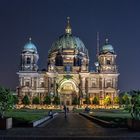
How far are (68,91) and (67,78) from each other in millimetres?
4170

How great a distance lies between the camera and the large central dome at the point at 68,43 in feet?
501

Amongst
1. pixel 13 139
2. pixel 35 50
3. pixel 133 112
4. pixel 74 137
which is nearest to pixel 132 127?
pixel 133 112

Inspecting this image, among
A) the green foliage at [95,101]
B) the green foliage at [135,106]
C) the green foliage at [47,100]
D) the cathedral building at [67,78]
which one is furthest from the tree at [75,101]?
the green foliage at [135,106]

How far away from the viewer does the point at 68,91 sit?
14125 centimetres

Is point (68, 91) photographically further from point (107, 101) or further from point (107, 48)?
point (107, 48)

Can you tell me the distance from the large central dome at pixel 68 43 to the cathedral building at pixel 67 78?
4.27m

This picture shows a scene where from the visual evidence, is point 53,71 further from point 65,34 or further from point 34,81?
point 65,34

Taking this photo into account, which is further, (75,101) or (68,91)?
(68,91)

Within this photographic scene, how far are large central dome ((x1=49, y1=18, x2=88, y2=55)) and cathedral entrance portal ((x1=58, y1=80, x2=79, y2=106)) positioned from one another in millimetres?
15587

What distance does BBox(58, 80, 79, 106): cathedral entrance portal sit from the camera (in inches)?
5507

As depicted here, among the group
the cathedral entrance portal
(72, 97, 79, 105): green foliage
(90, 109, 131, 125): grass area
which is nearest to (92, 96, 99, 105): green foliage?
(72, 97, 79, 105): green foliage

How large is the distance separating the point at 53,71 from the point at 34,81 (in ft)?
22.0

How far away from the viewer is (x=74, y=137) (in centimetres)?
2206

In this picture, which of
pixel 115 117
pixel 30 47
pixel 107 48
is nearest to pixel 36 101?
pixel 30 47
